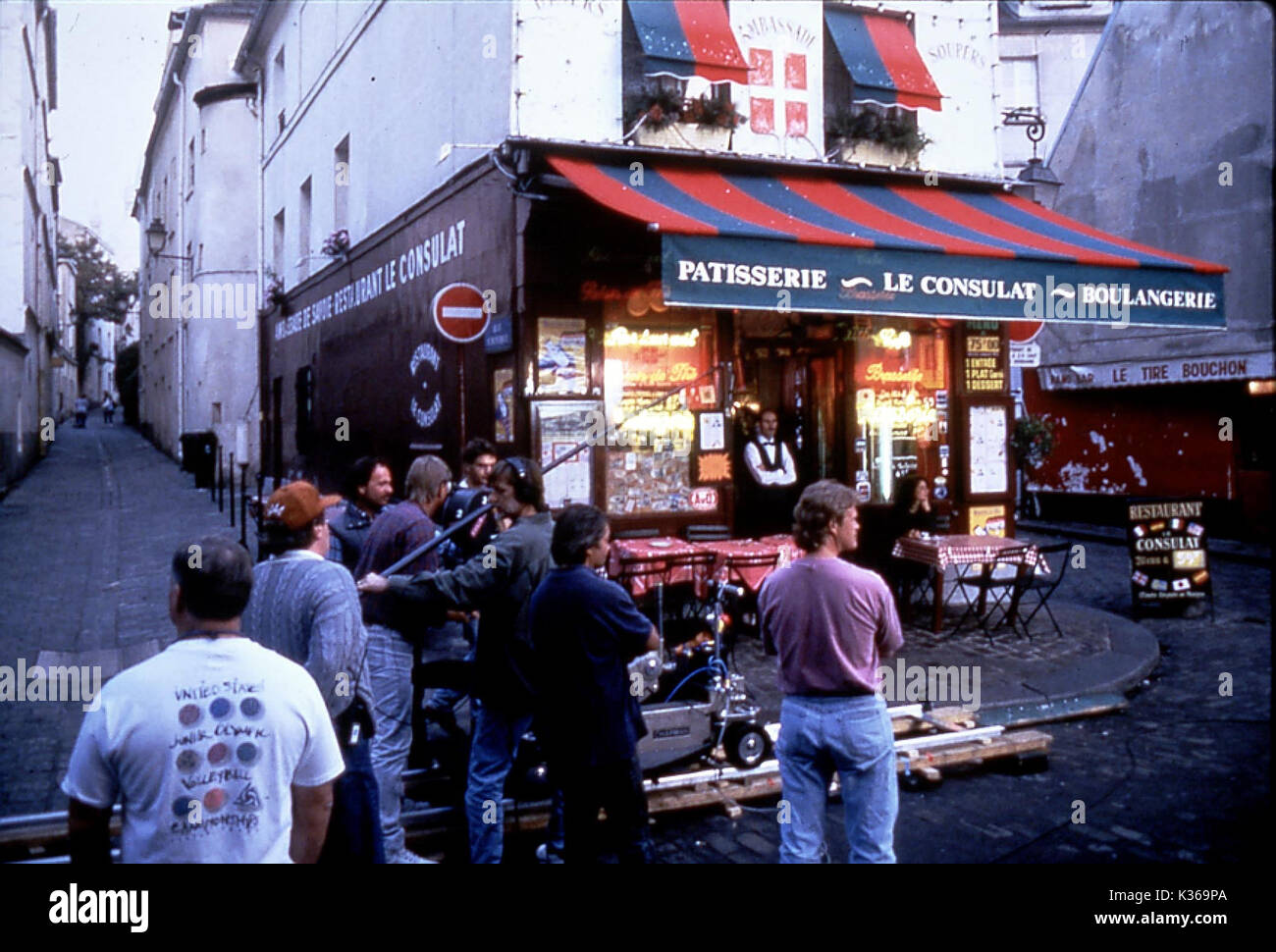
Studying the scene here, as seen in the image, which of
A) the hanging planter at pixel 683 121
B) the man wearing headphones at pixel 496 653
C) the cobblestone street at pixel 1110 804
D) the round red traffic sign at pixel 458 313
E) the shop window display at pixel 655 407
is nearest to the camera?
the man wearing headphones at pixel 496 653

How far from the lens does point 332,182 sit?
51.8 feet

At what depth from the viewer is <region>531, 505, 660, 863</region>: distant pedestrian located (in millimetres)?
4039

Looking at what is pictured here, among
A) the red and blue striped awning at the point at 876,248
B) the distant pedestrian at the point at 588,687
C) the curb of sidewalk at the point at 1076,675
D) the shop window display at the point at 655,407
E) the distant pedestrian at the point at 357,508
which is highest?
the red and blue striped awning at the point at 876,248

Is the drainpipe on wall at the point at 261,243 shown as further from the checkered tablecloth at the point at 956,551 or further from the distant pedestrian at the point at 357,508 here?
the distant pedestrian at the point at 357,508

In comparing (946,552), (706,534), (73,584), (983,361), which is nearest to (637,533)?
(706,534)

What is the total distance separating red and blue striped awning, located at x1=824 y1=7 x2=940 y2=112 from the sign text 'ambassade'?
9.30 feet

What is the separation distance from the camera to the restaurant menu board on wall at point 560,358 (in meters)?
9.31

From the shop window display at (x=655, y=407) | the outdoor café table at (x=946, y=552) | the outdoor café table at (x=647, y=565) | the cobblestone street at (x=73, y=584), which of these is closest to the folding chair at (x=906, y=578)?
the outdoor café table at (x=946, y=552)

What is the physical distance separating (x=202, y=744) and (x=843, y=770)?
2.30 m

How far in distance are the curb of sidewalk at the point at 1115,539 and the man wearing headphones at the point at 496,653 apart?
12166 millimetres

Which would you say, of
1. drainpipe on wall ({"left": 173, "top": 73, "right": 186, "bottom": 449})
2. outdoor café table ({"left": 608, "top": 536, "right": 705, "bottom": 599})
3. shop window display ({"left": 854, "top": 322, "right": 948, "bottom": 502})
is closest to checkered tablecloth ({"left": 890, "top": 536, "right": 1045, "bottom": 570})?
shop window display ({"left": 854, "top": 322, "right": 948, "bottom": 502})

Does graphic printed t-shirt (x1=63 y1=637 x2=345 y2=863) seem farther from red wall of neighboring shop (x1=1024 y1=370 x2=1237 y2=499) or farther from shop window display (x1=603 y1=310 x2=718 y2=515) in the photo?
red wall of neighboring shop (x1=1024 y1=370 x2=1237 y2=499)
